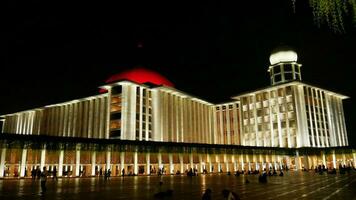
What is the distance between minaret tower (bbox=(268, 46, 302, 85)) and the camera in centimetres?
9826

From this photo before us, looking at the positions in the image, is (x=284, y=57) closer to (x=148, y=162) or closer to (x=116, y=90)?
(x=116, y=90)

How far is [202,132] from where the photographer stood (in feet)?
328

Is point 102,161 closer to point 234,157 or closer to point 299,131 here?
point 234,157

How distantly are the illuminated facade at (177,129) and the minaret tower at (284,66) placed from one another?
303 mm

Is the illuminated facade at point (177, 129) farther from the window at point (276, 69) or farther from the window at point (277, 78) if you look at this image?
the window at point (276, 69)

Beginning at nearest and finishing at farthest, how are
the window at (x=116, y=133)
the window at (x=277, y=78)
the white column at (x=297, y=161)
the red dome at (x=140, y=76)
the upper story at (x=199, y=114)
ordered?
the window at (x=116, y=133) → the white column at (x=297, y=161) → the upper story at (x=199, y=114) → the red dome at (x=140, y=76) → the window at (x=277, y=78)

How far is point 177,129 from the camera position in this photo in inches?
3433

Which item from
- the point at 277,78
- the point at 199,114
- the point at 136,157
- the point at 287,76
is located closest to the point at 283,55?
the point at 287,76

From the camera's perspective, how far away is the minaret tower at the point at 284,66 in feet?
322

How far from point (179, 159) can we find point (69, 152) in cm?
2183

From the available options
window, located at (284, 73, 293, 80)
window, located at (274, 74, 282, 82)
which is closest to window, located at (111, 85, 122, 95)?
window, located at (274, 74, 282, 82)

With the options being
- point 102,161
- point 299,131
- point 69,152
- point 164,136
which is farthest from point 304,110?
point 69,152

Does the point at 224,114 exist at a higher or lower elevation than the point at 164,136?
higher

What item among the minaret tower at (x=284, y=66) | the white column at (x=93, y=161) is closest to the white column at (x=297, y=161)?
the minaret tower at (x=284, y=66)
